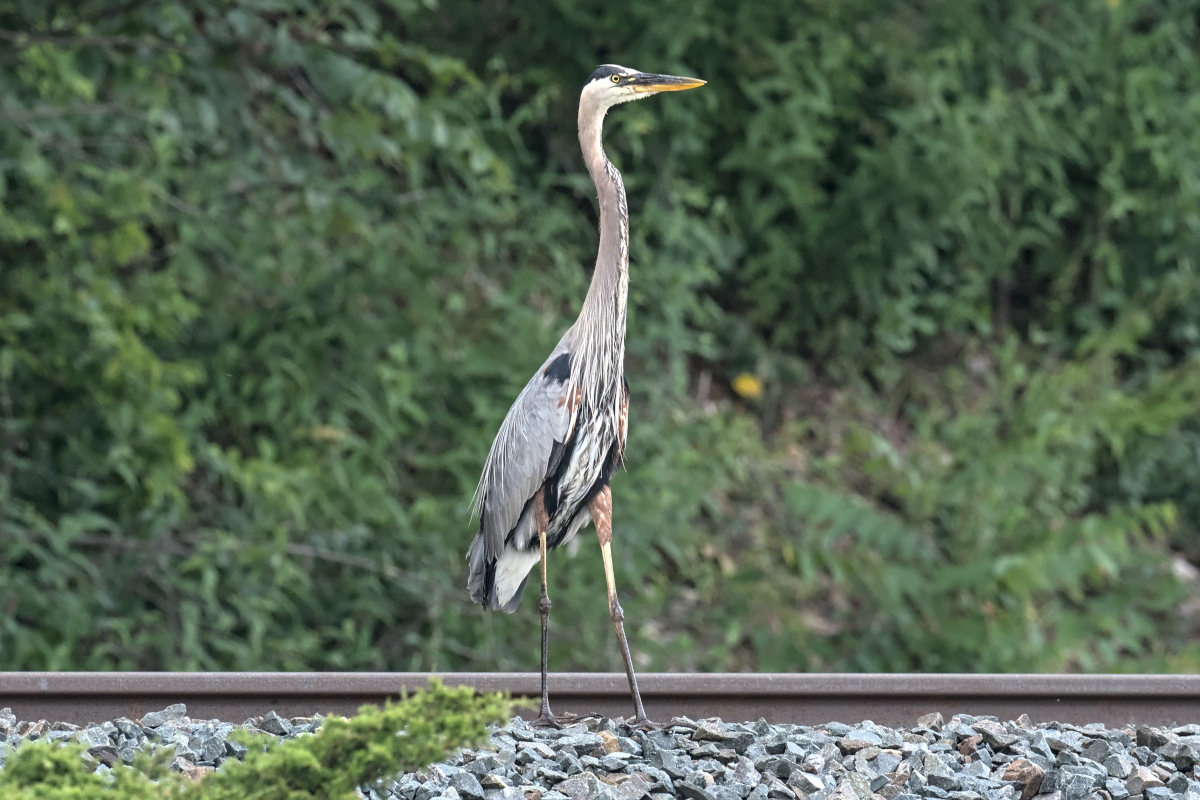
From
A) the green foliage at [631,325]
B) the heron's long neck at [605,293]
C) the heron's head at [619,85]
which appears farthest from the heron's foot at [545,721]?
the green foliage at [631,325]

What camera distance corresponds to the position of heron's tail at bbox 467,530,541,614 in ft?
11.7

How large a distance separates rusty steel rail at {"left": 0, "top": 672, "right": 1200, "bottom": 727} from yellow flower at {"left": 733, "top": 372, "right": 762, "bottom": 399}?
4.68 m

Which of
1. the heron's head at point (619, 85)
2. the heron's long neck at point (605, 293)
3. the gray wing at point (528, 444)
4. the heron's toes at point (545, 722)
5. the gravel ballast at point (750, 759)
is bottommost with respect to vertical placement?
the gravel ballast at point (750, 759)

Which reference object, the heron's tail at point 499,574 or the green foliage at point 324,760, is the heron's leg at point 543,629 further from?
the green foliage at point 324,760

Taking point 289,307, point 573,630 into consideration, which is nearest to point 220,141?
point 289,307

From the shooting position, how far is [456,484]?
656 cm

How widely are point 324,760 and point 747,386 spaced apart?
6361mm

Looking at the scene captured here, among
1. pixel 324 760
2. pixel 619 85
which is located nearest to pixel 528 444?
pixel 619 85

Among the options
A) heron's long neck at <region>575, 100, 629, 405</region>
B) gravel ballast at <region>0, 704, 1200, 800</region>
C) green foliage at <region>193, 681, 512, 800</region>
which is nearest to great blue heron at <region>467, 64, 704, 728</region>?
heron's long neck at <region>575, 100, 629, 405</region>

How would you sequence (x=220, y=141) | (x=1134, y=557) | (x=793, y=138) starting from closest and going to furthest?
(x=220, y=141) < (x=1134, y=557) < (x=793, y=138)

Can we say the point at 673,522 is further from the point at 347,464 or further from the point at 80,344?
the point at 80,344

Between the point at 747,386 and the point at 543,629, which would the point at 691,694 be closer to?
the point at 543,629

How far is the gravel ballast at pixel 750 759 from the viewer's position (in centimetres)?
273

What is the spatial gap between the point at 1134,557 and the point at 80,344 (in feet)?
16.3
